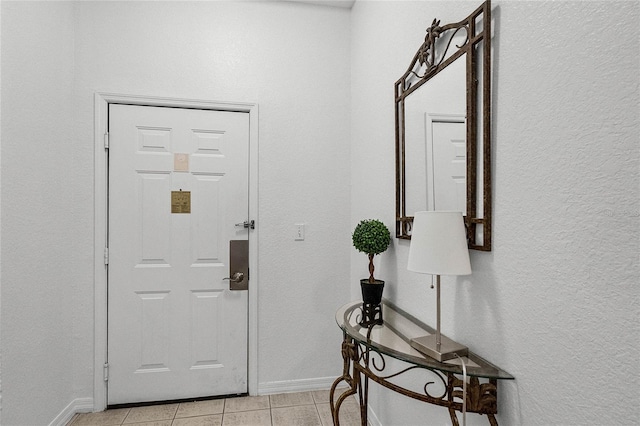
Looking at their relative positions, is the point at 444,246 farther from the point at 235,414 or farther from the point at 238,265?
the point at 235,414

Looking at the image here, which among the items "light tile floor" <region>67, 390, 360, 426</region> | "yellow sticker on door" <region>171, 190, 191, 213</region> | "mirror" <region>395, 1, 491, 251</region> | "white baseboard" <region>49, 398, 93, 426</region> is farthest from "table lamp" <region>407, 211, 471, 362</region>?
"white baseboard" <region>49, 398, 93, 426</region>

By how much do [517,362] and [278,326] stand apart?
1775 millimetres

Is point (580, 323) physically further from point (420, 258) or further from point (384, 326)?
point (384, 326)

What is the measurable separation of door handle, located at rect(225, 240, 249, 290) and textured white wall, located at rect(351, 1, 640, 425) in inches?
59.5

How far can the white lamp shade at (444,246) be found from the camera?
42.1 inches

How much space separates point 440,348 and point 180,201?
189 cm

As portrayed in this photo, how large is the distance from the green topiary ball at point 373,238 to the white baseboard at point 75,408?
2026mm

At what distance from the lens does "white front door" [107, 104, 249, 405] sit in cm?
235

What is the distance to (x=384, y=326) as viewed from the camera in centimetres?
156

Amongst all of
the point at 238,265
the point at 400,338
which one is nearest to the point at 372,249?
the point at 400,338

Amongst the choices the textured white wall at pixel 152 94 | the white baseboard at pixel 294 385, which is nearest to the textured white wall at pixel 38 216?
the textured white wall at pixel 152 94

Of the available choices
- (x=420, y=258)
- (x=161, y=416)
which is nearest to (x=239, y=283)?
(x=161, y=416)

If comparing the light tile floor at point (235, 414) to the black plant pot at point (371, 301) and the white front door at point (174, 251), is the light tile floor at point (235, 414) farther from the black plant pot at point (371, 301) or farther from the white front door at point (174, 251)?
the black plant pot at point (371, 301)

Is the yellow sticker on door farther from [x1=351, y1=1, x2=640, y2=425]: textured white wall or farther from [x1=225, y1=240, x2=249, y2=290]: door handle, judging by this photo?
[x1=351, y1=1, x2=640, y2=425]: textured white wall
